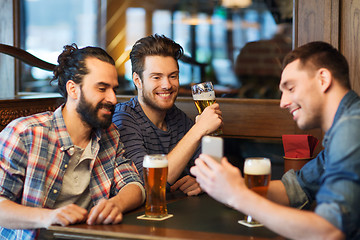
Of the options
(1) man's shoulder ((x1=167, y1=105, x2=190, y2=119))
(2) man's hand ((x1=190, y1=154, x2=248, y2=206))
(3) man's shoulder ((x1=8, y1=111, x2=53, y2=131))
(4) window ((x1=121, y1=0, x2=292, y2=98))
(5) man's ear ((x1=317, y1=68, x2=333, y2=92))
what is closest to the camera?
(2) man's hand ((x1=190, y1=154, x2=248, y2=206))

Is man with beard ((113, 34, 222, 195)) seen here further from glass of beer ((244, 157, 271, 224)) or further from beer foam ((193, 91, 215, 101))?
glass of beer ((244, 157, 271, 224))

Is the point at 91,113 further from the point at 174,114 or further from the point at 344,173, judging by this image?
the point at 344,173

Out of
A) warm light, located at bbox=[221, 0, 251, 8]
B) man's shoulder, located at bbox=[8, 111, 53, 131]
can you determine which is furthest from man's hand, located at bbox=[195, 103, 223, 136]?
warm light, located at bbox=[221, 0, 251, 8]

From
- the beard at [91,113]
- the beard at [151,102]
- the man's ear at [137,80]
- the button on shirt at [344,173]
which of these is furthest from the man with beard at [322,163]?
the man's ear at [137,80]

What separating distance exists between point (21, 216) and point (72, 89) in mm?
607

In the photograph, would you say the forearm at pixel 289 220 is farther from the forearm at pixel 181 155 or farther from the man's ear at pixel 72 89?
the man's ear at pixel 72 89

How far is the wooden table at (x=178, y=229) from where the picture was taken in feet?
4.77

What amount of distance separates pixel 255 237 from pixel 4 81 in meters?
2.80

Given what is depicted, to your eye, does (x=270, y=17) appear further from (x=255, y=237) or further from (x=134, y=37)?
(x=255, y=237)

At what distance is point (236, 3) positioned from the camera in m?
3.30

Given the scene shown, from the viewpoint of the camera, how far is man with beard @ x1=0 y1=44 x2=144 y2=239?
6.03 ft

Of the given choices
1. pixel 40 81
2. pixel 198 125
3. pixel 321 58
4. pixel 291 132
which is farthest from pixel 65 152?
Answer: pixel 40 81

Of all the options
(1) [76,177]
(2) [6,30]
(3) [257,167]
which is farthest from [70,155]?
(2) [6,30]

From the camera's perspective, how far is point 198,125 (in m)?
2.24
